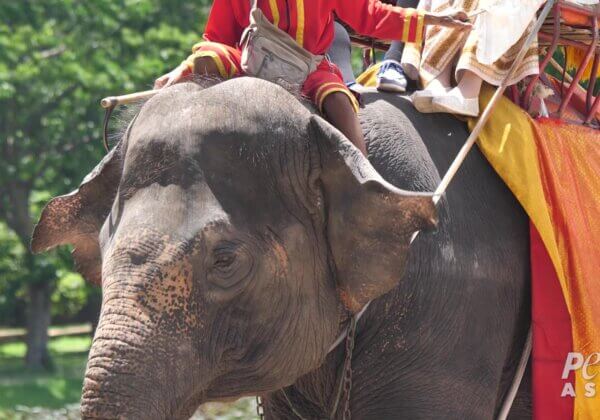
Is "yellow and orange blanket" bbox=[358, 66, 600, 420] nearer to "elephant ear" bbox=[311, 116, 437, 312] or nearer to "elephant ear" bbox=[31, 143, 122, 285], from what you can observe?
"elephant ear" bbox=[311, 116, 437, 312]

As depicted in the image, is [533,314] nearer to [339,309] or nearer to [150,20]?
[339,309]

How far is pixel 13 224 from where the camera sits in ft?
58.0

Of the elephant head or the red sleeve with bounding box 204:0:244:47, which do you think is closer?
the elephant head

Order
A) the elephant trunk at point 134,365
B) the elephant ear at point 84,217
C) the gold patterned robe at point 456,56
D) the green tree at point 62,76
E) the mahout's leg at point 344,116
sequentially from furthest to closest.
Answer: the green tree at point 62,76, the gold patterned robe at point 456,56, the elephant ear at point 84,217, the mahout's leg at point 344,116, the elephant trunk at point 134,365

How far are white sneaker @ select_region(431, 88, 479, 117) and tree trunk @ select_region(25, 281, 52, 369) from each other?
595 inches

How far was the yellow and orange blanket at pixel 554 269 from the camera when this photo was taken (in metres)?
3.85

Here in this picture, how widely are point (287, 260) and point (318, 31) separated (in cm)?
70

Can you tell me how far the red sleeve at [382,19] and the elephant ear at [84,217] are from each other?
30.7 inches

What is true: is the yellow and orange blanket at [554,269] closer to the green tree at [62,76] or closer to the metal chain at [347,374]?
the metal chain at [347,374]

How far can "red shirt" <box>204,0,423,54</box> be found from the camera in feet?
11.6

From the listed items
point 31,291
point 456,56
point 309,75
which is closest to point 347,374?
point 309,75

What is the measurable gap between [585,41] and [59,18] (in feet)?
46.7

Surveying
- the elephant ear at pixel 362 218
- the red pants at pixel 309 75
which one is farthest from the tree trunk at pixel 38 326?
the elephant ear at pixel 362 218

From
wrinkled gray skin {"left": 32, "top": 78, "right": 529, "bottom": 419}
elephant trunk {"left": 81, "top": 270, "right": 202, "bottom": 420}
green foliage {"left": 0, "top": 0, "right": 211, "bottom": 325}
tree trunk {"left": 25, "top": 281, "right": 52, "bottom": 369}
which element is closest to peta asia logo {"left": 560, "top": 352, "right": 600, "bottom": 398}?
wrinkled gray skin {"left": 32, "top": 78, "right": 529, "bottom": 419}
